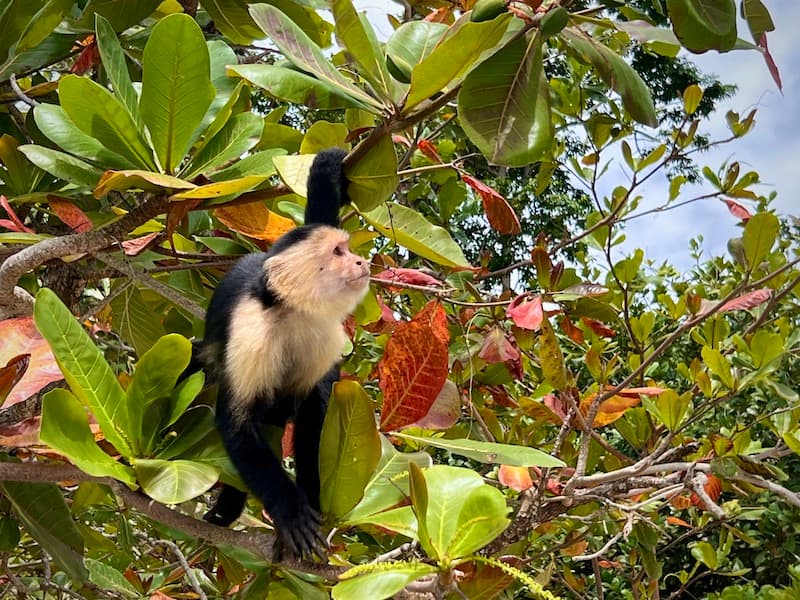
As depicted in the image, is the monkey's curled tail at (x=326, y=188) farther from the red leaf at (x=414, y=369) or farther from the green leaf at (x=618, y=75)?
the green leaf at (x=618, y=75)

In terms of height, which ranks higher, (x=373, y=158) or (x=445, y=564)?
(x=373, y=158)

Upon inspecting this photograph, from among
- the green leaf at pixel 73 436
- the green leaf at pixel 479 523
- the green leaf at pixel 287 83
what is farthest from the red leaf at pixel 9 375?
the green leaf at pixel 479 523

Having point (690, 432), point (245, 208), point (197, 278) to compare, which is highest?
point (245, 208)

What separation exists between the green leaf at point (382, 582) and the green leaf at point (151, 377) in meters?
0.36

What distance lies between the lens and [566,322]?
1970mm

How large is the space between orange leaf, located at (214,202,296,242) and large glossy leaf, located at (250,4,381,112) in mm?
369

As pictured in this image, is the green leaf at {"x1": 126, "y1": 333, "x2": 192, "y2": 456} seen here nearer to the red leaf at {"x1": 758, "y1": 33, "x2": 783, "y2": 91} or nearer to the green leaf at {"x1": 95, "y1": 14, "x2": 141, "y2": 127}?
the green leaf at {"x1": 95, "y1": 14, "x2": 141, "y2": 127}

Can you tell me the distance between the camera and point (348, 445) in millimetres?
933

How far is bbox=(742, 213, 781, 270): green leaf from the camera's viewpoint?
153 cm

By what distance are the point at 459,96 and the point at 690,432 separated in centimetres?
323

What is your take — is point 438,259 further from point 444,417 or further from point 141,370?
point 141,370

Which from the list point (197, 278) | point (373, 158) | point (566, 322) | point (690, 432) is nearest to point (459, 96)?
point (373, 158)

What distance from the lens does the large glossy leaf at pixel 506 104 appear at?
35.7 inches

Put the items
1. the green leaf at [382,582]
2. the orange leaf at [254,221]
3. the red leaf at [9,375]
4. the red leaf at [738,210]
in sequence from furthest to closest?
the red leaf at [738,210], the orange leaf at [254,221], the red leaf at [9,375], the green leaf at [382,582]
